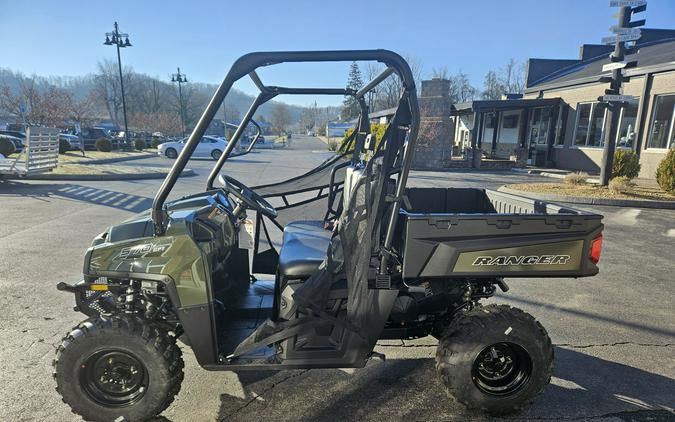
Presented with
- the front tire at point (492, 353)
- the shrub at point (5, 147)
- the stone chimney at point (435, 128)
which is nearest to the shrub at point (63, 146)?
the shrub at point (5, 147)

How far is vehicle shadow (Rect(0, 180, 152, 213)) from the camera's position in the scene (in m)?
8.66

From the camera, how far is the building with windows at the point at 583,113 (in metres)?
14.8

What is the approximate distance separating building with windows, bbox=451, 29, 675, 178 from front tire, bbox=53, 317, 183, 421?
14.0 metres

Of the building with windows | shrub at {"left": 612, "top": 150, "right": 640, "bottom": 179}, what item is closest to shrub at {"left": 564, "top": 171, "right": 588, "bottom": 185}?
shrub at {"left": 612, "top": 150, "right": 640, "bottom": 179}

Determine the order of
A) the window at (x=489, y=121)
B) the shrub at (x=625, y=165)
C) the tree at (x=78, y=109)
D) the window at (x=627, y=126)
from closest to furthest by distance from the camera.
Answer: the shrub at (x=625, y=165)
the window at (x=627, y=126)
the window at (x=489, y=121)
the tree at (x=78, y=109)

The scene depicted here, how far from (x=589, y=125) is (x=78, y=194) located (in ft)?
65.0

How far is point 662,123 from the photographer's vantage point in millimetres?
14734

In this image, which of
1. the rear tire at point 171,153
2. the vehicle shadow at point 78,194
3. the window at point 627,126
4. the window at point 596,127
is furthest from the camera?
the rear tire at point 171,153

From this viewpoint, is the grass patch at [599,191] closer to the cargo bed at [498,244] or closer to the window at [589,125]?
the window at [589,125]

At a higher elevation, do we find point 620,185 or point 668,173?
point 668,173

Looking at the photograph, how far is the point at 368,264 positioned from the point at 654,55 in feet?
68.0

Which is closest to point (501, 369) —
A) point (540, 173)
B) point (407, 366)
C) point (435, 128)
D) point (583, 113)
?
point (407, 366)

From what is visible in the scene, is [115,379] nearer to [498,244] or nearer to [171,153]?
[498,244]

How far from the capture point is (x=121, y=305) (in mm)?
2330
